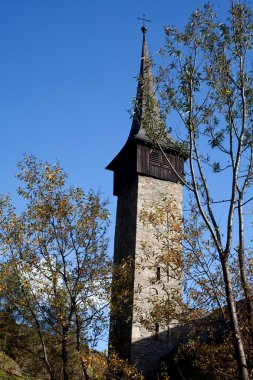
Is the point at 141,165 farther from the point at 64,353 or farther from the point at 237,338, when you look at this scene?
the point at 237,338

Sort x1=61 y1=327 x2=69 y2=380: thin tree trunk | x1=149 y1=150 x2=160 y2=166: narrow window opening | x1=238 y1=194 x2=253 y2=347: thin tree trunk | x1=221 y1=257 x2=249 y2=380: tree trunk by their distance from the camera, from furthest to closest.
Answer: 1. x1=149 y1=150 x2=160 y2=166: narrow window opening
2. x1=61 y1=327 x2=69 y2=380: thin tree trunk
3. x1=238 y1=194 x2=253 y2=347: thin tree trunk
4. x1=221 y1=257 x2=249 y2=380: tree trunk

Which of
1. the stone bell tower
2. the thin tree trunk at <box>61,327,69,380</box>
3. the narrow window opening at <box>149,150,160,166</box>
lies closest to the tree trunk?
the thin tree trunk at <box>61,327,69,380</box>

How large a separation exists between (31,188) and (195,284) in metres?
5.11

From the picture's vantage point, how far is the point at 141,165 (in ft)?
84.0

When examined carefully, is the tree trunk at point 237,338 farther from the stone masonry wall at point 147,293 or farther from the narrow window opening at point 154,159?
the narrow window opening at point 154,159

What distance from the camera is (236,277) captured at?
10531mm

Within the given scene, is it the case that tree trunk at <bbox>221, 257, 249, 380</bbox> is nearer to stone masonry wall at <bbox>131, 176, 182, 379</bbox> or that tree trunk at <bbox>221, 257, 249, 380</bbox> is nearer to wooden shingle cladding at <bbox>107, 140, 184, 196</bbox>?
stone masonry wall at <bbox>131, 176, 182, 379</bbox>

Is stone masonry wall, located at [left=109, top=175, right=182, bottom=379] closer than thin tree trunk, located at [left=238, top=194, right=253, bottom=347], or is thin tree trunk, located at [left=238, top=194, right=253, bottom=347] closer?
thin tree trunk, located at [left=238, top=194, right=253, bottom=347]

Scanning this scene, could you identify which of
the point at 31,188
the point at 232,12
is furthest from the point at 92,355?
the point at 232,12

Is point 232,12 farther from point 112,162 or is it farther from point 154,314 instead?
point 112,162

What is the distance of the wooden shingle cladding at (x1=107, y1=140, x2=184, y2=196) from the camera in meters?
25.6

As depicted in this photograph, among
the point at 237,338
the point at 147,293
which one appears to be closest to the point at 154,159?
the point at 147,293

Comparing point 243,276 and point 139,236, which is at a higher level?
point 139,236

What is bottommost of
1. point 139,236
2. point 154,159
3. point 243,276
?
point 243,276
